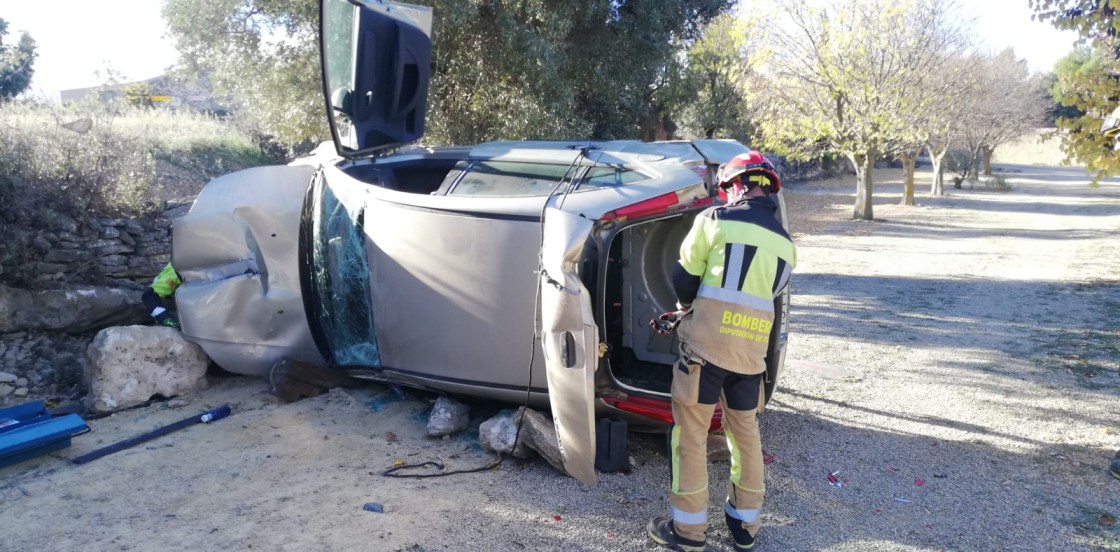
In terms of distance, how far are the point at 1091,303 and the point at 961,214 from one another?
48.9 feet

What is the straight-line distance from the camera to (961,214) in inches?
903

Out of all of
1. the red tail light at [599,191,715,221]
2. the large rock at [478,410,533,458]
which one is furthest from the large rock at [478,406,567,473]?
the red tail light at [599,191,715,221]

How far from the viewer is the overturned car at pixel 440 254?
4156 mm

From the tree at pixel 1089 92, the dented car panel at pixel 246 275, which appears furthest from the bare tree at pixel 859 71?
the dented car panel at pixel 246 275

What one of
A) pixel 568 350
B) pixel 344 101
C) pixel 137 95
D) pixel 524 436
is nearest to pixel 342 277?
pixel 344 101

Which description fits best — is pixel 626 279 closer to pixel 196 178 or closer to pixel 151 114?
pixel 196 178

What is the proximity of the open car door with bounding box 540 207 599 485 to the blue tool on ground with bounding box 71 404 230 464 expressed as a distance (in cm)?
261

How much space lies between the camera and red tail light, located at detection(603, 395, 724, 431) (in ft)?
14.2

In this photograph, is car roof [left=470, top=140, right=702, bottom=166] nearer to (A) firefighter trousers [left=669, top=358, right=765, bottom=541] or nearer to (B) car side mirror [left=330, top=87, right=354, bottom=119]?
(B) car side mirror [left=330, top=87, right=354, bottom=119]

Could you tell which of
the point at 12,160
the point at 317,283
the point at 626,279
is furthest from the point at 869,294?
the point at 12,160

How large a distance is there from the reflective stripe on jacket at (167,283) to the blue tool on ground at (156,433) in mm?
1259

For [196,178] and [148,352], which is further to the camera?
[196,178]

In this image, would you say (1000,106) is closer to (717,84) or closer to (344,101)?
(717,84)

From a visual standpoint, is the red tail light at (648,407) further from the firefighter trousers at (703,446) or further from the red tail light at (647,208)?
the red tail light at (647,208)
